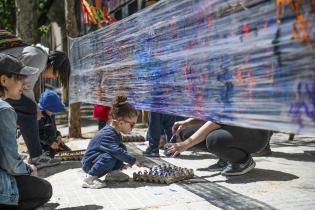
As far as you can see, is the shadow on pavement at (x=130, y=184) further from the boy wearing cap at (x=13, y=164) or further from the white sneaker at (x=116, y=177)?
the boy wearing cap at (x=13, y=164)

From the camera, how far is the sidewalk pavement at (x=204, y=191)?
11.6 feet

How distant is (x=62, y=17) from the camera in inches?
780

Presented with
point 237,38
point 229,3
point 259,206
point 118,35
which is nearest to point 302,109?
point 237,38

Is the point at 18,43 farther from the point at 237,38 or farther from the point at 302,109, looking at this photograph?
the point at 302,109

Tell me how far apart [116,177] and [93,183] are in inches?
11.4

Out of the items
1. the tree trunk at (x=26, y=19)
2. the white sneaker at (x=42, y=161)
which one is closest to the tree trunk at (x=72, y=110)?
the tree trunk at (x=26, y=19)

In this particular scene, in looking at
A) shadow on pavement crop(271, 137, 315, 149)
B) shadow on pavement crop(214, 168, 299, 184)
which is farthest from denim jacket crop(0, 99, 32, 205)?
shadow on pavement crop(271, 137, 315, 149)

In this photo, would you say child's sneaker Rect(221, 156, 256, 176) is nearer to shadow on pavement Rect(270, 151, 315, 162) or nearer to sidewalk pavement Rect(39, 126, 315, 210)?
sidewalk pavement Rect(39, 126, 315, 210)

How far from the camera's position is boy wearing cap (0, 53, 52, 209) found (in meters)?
3.03

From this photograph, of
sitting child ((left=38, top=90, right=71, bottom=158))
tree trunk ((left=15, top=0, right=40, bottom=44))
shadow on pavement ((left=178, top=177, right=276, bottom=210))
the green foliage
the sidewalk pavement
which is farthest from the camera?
the green foliage

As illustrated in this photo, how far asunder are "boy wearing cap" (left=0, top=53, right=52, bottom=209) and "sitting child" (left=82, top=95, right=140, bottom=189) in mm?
826

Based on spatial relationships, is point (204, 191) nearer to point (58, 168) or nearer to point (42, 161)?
point (58, 168)

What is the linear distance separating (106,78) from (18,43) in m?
1.37

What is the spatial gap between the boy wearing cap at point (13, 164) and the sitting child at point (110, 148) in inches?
32.5
